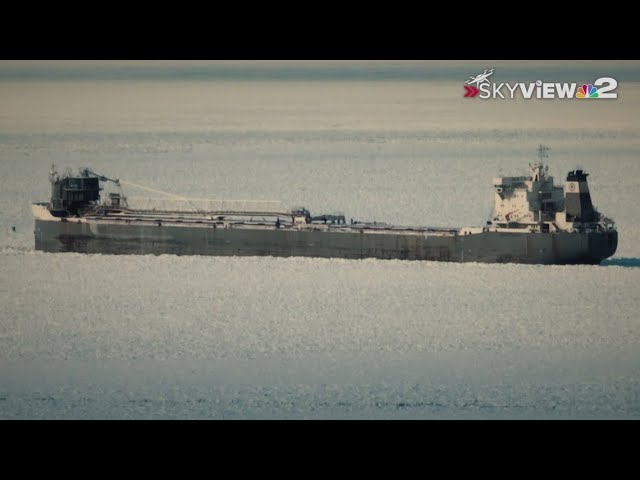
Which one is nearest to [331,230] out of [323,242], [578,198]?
[323,242]

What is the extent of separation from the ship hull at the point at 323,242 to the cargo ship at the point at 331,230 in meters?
0.02

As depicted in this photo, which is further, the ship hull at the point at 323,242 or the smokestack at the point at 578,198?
the ship hull at the point at 323,242

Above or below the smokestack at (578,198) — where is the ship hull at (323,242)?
below

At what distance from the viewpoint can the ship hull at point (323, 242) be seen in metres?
41.9

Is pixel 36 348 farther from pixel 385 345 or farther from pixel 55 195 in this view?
pixel 55 195

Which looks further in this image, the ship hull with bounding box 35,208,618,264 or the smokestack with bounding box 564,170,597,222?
the ship hull with bounding box 35,208,618,264

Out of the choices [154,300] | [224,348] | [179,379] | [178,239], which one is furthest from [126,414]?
[178,239]

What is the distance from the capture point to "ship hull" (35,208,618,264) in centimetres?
4191

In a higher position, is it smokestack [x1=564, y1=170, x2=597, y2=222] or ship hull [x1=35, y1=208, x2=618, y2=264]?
smokestack [x1=564, y1=170, x2=597, y2=222]

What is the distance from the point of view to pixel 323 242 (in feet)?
147

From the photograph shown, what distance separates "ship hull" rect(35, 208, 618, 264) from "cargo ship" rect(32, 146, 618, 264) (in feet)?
0.08

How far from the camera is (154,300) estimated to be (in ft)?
125

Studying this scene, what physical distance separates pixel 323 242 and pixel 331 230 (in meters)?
0.36

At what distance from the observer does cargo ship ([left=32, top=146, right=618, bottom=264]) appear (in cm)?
4194
